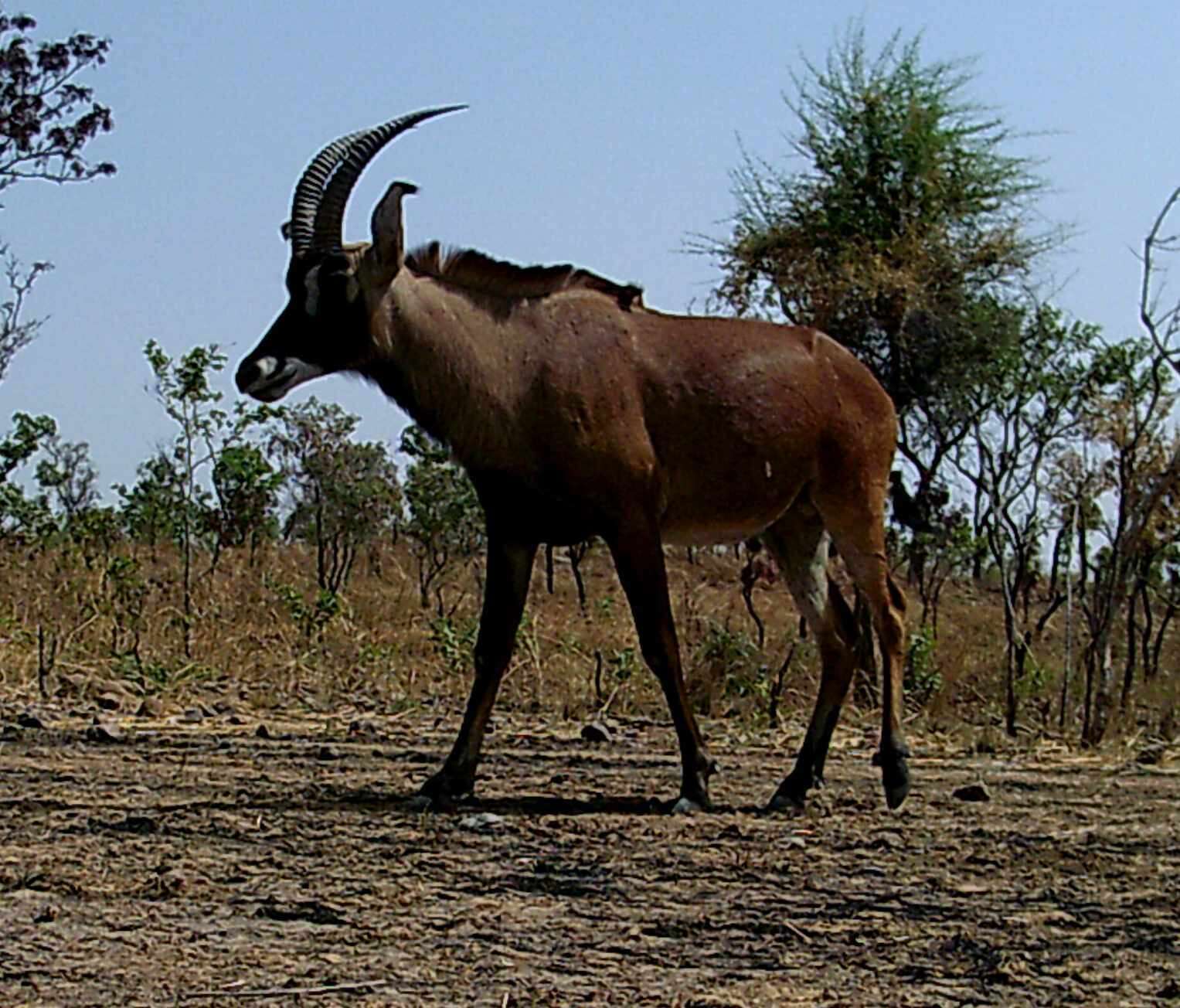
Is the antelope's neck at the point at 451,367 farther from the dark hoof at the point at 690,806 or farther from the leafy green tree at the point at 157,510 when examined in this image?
the leafy green tree at the point at 157,510

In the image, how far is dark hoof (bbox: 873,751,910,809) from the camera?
7566mm

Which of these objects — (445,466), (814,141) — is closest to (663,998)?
(814,141)

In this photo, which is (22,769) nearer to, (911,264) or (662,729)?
(662,729)

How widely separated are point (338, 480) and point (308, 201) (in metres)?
16.0

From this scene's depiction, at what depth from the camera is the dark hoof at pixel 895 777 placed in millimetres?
7566

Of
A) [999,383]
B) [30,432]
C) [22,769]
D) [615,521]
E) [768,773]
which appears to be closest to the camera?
[615,521]

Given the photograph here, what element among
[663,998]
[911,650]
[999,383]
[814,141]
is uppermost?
[814,141]

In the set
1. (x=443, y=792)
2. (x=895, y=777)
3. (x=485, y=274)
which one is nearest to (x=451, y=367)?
(x=485, y=274)

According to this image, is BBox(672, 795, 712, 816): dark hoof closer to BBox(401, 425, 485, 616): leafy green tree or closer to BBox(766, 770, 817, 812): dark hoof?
BBox(766, 770, 817, 812): dark hoof

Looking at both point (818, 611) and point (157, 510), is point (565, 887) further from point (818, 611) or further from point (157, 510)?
point (157, 510)

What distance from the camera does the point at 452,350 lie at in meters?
7.61

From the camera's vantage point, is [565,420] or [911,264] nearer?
[565,420]

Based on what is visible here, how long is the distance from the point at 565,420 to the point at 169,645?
670 cm

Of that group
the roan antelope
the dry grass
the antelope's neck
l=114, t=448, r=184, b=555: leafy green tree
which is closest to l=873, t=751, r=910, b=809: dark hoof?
A: the roan antelope
